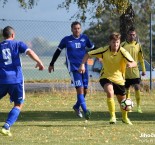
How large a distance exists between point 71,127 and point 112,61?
1429mm

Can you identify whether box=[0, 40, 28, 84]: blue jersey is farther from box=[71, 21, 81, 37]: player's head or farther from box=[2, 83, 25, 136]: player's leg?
box=[71, 21, 81, 37]: player's head

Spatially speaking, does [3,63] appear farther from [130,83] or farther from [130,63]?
[130,83]

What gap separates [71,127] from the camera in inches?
426

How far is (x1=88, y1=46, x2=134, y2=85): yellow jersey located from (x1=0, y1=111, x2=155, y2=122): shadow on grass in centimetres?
142

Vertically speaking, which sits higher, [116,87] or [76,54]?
[76,54]

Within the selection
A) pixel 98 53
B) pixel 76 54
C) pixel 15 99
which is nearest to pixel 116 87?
pixel 98 53

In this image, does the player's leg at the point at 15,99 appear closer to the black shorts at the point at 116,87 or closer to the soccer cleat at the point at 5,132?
the soccer cleat at the point at 5,132

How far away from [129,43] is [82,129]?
3.86 m

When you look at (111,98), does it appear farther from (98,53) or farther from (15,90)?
(15,90)

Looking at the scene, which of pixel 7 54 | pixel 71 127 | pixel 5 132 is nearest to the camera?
pixel 5 132

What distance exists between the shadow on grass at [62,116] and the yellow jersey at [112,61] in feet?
4.67

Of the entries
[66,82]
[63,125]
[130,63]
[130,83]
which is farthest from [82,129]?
[66,82]

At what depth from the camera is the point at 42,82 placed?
2334 cm

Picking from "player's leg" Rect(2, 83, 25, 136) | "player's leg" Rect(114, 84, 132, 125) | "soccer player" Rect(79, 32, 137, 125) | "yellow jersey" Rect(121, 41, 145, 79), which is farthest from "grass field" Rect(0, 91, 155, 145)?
"yellow jersey" Rect(121, 41, 145, 79)
